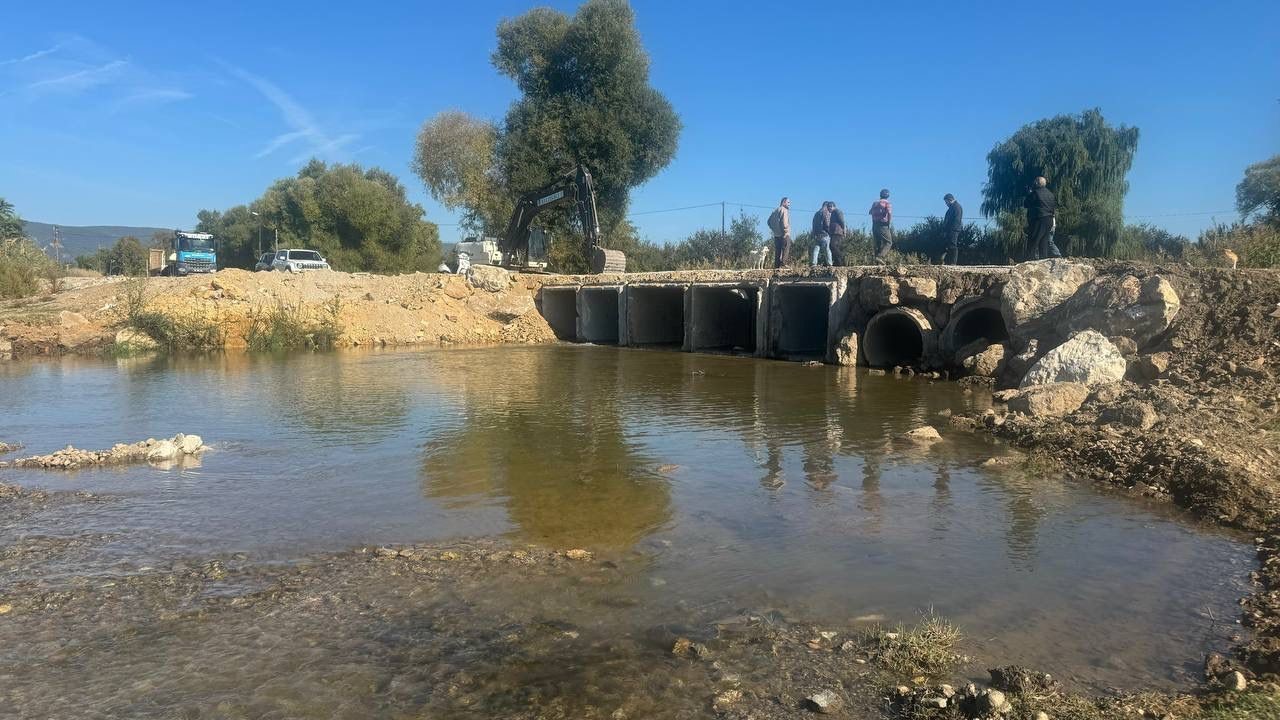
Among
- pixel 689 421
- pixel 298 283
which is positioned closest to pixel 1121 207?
pixel 689 421

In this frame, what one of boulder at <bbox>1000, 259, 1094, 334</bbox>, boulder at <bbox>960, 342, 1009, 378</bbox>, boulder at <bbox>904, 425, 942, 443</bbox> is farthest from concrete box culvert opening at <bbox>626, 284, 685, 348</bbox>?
boulder at <bbox>904, 425, 942, 443</bbox>

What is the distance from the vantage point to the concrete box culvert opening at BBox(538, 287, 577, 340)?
1092 inches

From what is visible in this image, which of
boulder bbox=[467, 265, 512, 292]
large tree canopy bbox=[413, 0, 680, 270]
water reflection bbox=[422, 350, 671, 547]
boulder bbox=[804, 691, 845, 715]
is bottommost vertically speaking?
boulder bbox=[804, 691, 845, 715]

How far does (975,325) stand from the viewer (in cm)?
1753

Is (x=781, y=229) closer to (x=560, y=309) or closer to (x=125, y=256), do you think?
(x=560, y=309)

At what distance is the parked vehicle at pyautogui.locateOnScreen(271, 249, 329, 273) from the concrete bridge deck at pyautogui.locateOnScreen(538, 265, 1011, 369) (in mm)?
13285

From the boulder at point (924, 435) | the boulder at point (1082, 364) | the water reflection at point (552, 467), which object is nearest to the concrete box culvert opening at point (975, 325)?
the boulder at point (1082, 364)

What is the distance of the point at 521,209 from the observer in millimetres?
29312

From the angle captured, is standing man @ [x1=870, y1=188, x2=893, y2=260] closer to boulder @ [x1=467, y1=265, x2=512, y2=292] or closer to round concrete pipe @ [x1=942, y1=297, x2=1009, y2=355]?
round concrete pipe @ [x1=942, y1=297, x2=1009, y2=355]

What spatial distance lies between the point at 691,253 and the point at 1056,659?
35.6 m

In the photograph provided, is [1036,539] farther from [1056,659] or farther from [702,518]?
[702,518]

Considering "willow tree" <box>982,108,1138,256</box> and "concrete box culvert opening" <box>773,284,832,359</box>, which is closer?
"concrete box culvert opening" <box>773,284,832,359</box>

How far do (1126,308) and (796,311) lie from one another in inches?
401

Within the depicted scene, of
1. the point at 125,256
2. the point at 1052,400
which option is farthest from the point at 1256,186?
the point at 125,256
